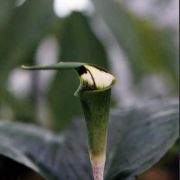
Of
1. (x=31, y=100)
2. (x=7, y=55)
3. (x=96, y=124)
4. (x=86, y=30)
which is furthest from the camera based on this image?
(x=31, y=100)

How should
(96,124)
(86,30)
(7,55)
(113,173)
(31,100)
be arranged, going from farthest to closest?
(31,100) < (86,30) < (7,55) < (113,173) < (96,124)

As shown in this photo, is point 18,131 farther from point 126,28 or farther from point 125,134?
point 126,28

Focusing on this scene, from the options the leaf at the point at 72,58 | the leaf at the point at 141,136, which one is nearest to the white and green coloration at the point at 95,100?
the leaf at the point at 141,136

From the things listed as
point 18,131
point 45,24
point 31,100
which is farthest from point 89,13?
point 18,131

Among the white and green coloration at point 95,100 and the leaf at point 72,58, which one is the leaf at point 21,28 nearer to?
the leaf at point 72,58

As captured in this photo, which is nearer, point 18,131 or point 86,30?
point 18,131

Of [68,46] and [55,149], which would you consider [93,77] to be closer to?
[55,149]

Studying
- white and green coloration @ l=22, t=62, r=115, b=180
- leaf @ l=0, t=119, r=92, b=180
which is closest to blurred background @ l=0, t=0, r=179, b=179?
leaf @ l=0, t=119, r=92, b=180

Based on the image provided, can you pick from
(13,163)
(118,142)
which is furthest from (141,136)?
(13,163)
